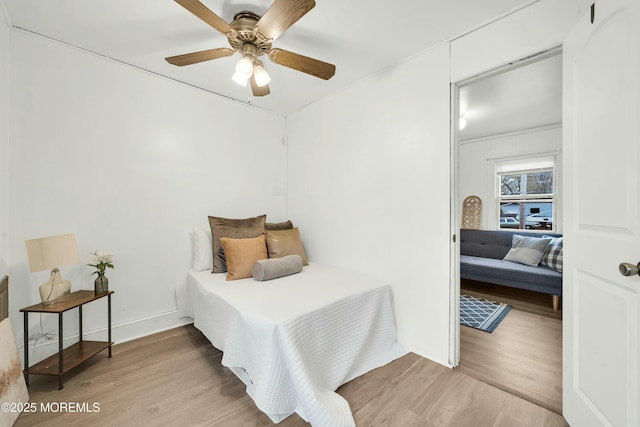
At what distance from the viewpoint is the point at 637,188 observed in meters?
1.02

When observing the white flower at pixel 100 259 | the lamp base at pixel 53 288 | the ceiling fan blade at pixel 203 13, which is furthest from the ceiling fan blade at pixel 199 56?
the lamp base at pixel 53 288

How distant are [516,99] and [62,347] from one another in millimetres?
4753

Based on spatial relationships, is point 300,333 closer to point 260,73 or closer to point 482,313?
point 260,73

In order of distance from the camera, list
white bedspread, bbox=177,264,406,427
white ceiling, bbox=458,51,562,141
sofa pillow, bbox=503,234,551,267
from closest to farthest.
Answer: white bedspread, bbox=177,264,406,427
white ceiling, bbox=458,51,562,141
sofa pillow, bbox=503,234,551,267

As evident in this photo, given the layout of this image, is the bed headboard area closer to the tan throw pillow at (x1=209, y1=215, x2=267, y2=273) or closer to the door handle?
the tan throw pillow at (x1=209, y1=215, x2=267, y2=273)

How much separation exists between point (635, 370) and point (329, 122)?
2.73 metres

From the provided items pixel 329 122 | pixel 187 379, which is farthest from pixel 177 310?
pixel 329 122

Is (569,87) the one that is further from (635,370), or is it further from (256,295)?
(256,295)

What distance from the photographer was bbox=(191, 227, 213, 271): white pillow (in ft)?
8.64

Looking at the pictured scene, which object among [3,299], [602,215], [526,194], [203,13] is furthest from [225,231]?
[526,194]

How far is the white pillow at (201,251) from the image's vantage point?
2.63m

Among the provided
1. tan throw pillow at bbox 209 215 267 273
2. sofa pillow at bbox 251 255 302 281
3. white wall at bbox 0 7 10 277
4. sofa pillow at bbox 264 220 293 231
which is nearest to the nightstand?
white wall at bbox 0 7 10 277

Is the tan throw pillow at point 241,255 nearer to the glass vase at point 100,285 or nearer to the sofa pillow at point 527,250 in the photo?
the glass vase at point 100,285

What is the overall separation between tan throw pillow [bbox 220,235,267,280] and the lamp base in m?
1.10
